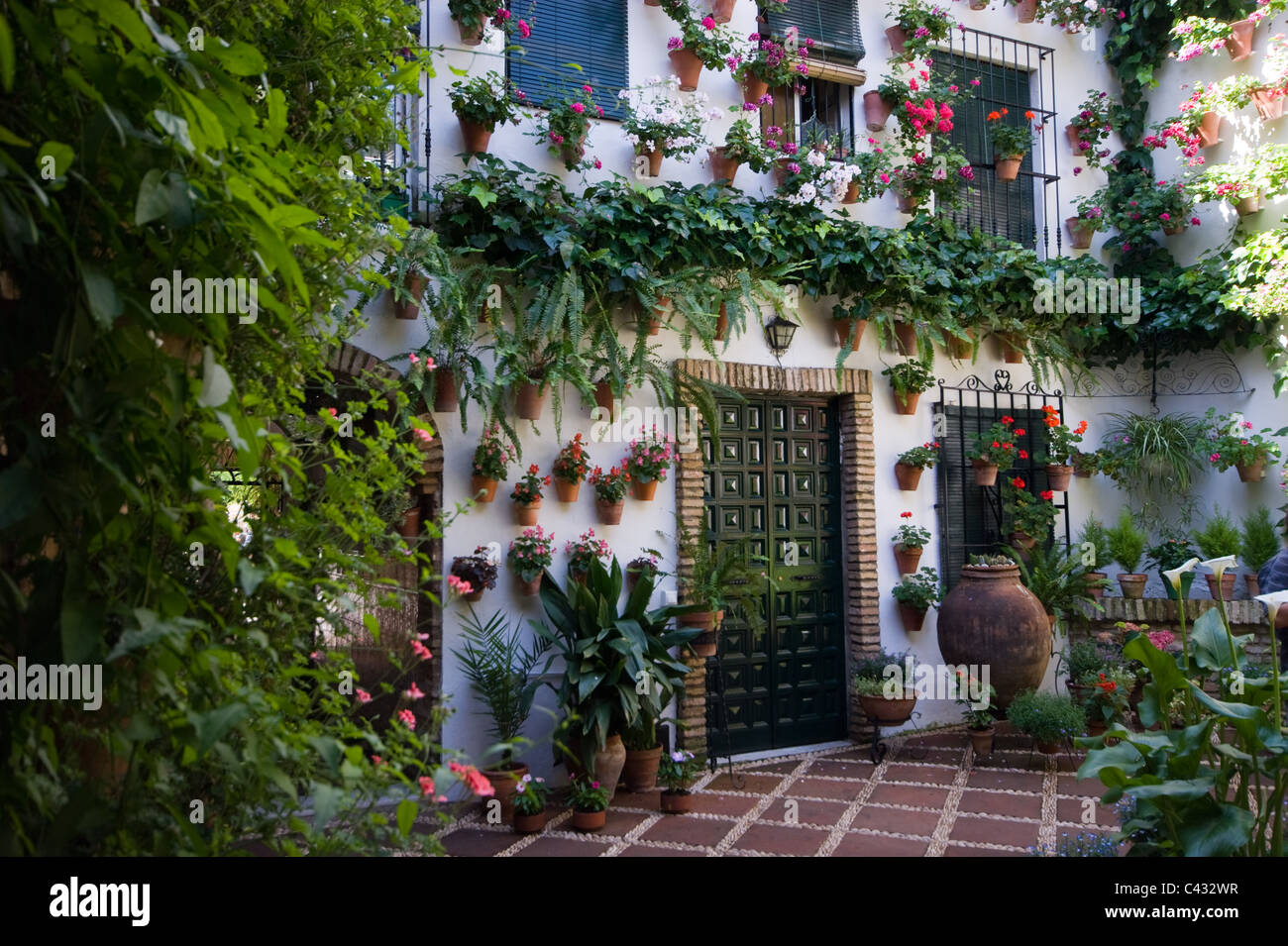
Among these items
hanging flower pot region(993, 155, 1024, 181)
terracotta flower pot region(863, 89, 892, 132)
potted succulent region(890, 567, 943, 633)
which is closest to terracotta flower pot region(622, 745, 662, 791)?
potted succulent region(890, 567, 943, 633)

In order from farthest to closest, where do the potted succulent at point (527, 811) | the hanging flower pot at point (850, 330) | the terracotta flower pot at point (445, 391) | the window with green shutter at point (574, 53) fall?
the hanging flower pot at point (850, 330) → the window with green shutter at point (574, 53) → the terracotta flower pot at point (445, 391) → the potted succulent at point (527, 811)

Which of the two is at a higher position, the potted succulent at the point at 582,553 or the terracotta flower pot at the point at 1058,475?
the terracotta flower pot at the point at 1058,475

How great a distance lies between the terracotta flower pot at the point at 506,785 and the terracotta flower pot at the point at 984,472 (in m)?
4.03

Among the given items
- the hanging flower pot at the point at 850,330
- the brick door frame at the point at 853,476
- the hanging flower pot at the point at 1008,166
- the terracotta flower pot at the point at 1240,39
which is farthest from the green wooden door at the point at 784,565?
the terracotta flower pot at the point at 1240,39

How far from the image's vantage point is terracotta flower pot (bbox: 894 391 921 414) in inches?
268

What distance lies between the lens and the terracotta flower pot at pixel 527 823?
4.73m

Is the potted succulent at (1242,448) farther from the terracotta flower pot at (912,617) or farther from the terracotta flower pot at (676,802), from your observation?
the terracotta flower pot at (676,802)

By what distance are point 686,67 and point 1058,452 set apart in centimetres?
397

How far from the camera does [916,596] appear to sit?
667cm

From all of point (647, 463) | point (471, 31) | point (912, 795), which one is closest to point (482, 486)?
point (647, 463)

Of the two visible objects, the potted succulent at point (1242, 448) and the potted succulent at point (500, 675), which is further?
the potted succulent at point (1242, 448)

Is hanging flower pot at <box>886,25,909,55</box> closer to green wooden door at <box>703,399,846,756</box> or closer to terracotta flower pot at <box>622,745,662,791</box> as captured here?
green wooden door at <box>703,399,846,756</box>

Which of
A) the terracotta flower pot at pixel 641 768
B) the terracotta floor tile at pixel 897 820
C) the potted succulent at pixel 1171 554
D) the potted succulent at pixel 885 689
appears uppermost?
the potted succulent at pixel 1171 554
